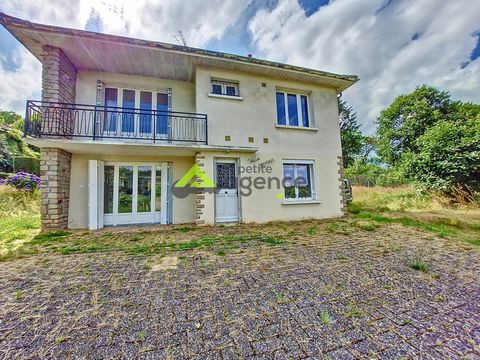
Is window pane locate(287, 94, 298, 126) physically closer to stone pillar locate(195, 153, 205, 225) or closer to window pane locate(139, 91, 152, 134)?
stone pillar locate(195, 153, 205, 225)

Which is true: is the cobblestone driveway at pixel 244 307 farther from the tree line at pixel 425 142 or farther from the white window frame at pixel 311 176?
the tree line at pixel 425 142

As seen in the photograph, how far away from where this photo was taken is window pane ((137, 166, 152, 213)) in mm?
7242

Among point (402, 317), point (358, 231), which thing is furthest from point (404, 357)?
point (358, 231)

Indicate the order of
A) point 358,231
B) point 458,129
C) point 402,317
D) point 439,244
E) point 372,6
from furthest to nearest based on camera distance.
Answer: point 458,129 < point 372,6 < point 358,231 < point 439,244 < point 402,317

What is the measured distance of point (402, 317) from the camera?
1963 mm

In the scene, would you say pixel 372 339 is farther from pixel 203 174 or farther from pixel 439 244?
pixel 203 174

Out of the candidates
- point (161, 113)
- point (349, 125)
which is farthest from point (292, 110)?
point (349, 125)

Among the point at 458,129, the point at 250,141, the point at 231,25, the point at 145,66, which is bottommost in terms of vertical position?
the point at 250,141

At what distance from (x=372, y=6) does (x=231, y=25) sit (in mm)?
5088

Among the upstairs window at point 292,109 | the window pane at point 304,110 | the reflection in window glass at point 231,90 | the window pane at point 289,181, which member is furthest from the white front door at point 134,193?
the window pane at point 304,110

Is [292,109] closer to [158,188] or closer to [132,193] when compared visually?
[158,188]

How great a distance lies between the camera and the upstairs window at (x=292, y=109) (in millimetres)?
8078

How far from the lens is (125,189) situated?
281 inches

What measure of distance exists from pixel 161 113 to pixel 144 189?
2935mm
